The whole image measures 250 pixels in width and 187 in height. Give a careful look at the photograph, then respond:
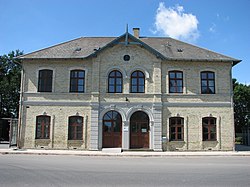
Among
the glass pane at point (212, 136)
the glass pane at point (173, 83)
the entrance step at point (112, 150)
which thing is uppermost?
the glass pane at point (173, 83)

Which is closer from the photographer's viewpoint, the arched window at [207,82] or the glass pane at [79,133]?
the glass pane at [79,133]

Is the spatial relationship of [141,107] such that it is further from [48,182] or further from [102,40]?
[48,182]

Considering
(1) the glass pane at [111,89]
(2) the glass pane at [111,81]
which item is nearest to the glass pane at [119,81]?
(2) the glass pane at [111,81]

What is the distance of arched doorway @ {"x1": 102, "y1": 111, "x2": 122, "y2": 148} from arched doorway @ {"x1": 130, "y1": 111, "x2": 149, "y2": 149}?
93 centimetres

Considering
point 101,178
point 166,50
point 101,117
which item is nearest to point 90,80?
point 101,117

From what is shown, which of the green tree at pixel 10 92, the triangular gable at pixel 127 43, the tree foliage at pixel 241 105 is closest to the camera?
the triangular gable at pixel 127 43

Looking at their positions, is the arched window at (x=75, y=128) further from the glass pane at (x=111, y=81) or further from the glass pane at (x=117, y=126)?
the glass pane at (x=111, y=81)

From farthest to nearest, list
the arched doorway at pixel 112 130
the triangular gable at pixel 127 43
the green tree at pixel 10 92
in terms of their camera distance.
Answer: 1. the green tree at pixel 10 92
2. the triangular gable at pixel 127 43
3. the arched doorway at pixel 112 130

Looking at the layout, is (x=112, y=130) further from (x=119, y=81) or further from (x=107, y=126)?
(x=119, y=81)

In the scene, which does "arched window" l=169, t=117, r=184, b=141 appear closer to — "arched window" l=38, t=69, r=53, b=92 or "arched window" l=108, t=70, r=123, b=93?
"arched window" l=108, t=70, r=123, b=93

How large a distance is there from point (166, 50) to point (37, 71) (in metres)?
10.8

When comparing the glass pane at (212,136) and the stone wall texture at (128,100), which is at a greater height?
the stone wall texture at (128,100)

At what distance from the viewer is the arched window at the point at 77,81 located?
65.5 feet

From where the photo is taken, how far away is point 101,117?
19.4 m
